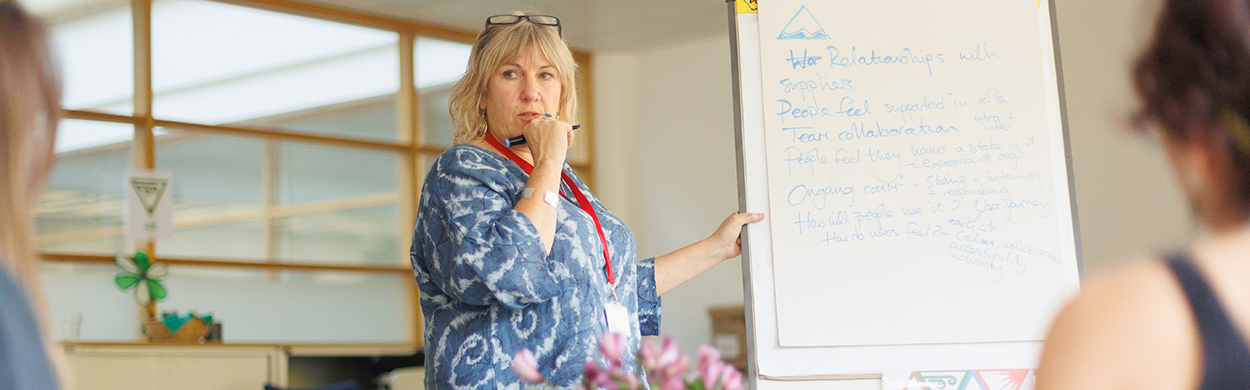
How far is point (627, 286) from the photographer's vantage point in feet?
6.26

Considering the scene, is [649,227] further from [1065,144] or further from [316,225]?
[1065,144]

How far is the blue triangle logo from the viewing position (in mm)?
2240

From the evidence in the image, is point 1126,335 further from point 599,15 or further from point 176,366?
point 599,15

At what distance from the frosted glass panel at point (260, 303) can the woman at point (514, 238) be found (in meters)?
3.65

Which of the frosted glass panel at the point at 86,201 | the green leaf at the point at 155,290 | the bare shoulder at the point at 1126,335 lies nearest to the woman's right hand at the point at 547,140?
the bare shoulder at the point at 1126,335

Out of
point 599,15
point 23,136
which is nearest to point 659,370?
point 23,136

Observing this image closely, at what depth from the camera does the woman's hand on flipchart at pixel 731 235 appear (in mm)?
2160

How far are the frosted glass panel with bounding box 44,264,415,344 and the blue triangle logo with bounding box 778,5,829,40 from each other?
3891 millimetres

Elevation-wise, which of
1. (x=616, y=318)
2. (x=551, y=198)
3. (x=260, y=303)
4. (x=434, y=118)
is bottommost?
(x=260, y=303)

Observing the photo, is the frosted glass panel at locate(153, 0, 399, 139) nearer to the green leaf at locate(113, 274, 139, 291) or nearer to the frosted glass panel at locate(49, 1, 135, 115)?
the frosted glass panel at locate(49, 1, 135, 115)

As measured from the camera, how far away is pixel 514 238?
5.24 ft

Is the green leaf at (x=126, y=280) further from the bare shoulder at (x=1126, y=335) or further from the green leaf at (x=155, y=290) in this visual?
the bare shoulder at (x=1126, y=335)

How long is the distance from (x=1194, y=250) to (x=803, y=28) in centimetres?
163

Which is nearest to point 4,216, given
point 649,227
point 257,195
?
point 257,195
